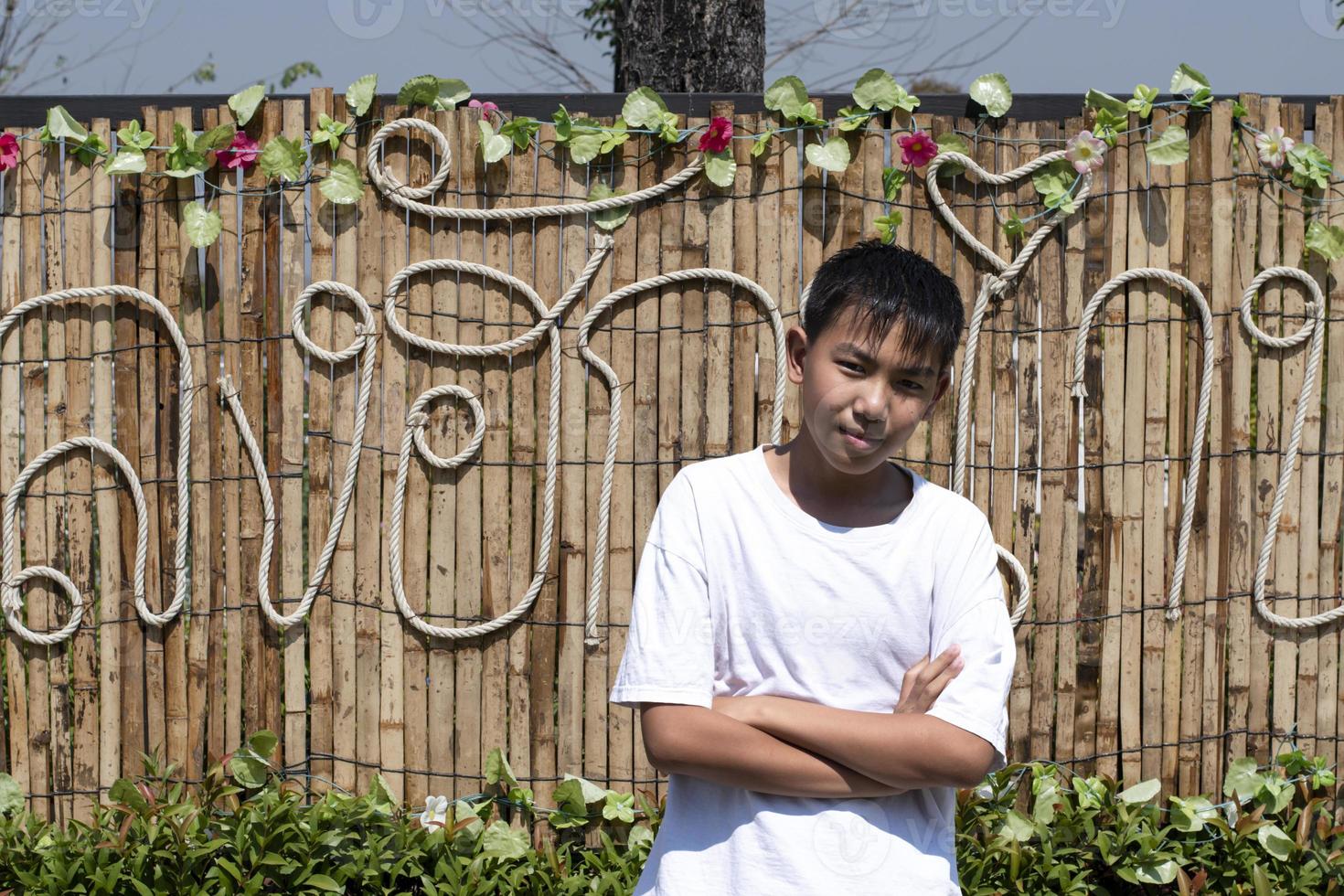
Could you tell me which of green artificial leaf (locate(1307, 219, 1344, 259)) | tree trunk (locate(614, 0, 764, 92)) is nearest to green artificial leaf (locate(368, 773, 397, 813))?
tree trunk (locate(614, 0, 764, 92))

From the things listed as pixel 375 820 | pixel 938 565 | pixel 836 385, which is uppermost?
pixel 836 385

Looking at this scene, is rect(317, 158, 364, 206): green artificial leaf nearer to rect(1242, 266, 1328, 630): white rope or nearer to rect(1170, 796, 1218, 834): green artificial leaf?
rect(1242, 266, 1328, 630): white rope

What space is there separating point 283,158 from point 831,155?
143 centimetres

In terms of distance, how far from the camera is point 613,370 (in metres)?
3.09

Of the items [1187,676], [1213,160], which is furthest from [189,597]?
[1213,160]

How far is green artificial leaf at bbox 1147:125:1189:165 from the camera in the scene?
3098mm

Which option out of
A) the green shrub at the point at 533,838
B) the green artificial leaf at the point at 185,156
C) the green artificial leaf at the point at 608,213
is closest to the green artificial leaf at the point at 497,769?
the green shrub at the point at 533,838

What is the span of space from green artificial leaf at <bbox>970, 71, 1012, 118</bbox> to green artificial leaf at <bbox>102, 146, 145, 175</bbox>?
2.19 m

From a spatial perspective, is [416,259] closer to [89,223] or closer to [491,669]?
[89,223]

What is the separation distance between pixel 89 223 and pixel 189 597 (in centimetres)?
105

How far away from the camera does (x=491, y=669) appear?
315cm

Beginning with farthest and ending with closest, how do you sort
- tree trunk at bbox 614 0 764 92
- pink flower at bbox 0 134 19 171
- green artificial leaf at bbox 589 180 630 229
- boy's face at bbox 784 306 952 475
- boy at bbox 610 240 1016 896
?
tree trunk at bbox 614 0 764 92 < pink flower at bbox 0 134 19 171 < green artificial leaf at bbox 589 180 630 229 < boy's face at bbox 784 306 952 475 < boy at bbox 610 240 1016 896

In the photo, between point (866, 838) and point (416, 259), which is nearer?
point (866, 838)

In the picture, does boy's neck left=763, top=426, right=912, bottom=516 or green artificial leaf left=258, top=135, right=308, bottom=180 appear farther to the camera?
green artificial leaf left=258, top=135, right=308, bottom=180
